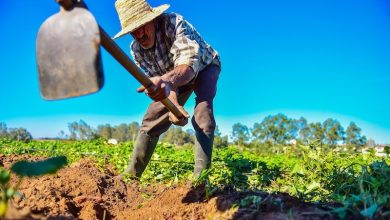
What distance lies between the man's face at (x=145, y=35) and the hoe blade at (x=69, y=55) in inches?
63.6

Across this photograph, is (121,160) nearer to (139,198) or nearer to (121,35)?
(139,198)

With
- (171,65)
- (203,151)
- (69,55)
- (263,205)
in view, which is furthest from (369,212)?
(171,65)

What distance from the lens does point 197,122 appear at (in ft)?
12.2

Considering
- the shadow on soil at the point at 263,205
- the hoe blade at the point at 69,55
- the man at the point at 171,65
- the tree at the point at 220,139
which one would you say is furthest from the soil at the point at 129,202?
the tree at the point at 220,139

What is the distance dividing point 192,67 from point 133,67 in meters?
0.98

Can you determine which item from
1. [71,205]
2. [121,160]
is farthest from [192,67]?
[121,160]

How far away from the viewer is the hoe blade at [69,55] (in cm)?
193

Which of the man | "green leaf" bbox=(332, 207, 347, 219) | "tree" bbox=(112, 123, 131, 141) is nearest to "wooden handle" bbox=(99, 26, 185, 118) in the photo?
the man

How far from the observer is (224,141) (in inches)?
825

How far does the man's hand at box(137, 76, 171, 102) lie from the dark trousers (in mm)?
854

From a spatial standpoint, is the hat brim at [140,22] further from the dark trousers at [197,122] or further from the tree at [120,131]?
the tree at [120,131]

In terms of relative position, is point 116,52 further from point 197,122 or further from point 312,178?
point 312,178

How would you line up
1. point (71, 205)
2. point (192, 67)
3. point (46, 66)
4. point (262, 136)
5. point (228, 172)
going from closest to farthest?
1. point (46, 66)
2. point (71, 205)
3. point (192, 67)
4. point (228, 172)
5. point (262, 136)

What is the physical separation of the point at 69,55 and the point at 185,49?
156 cm
